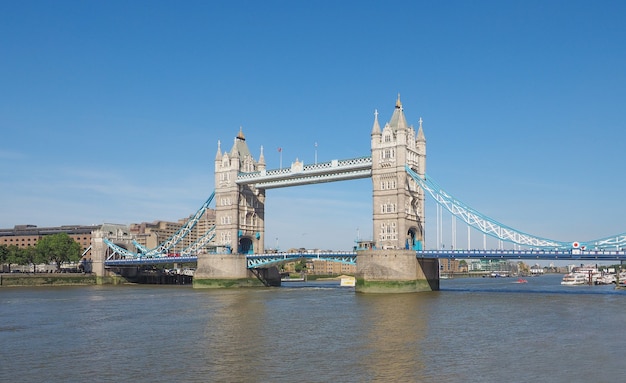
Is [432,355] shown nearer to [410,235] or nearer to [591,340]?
[591,340]

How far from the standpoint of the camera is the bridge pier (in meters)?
100

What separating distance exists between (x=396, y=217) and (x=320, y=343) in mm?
49347

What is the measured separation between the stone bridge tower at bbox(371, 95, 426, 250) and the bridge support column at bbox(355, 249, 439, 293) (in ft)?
15.9

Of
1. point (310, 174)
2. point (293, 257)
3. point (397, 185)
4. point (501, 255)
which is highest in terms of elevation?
point (310, 174)

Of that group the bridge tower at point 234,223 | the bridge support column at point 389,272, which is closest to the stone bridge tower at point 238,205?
the bridge tower at point 234,223

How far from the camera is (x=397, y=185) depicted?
85.1 m

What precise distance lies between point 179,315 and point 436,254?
36.4 metres

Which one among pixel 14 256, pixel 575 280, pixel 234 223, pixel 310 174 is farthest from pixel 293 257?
pixel 14 256

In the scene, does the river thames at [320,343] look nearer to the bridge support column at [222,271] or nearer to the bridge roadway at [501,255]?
the bridge roadway at [501,255]

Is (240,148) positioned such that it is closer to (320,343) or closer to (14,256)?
(14,256)

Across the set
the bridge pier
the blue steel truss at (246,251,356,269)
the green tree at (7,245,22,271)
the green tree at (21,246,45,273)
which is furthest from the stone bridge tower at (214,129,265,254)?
the green tree at (7,245,22,271)

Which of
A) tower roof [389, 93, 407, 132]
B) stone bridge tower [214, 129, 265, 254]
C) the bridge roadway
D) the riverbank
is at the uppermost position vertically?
tower roof [389, 93, 407, 132]

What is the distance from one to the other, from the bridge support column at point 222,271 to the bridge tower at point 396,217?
25.3m

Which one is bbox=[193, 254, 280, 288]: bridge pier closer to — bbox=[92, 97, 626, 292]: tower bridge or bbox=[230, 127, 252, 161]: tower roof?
bbox=[92, 97, 626, 292]: tower bridge
